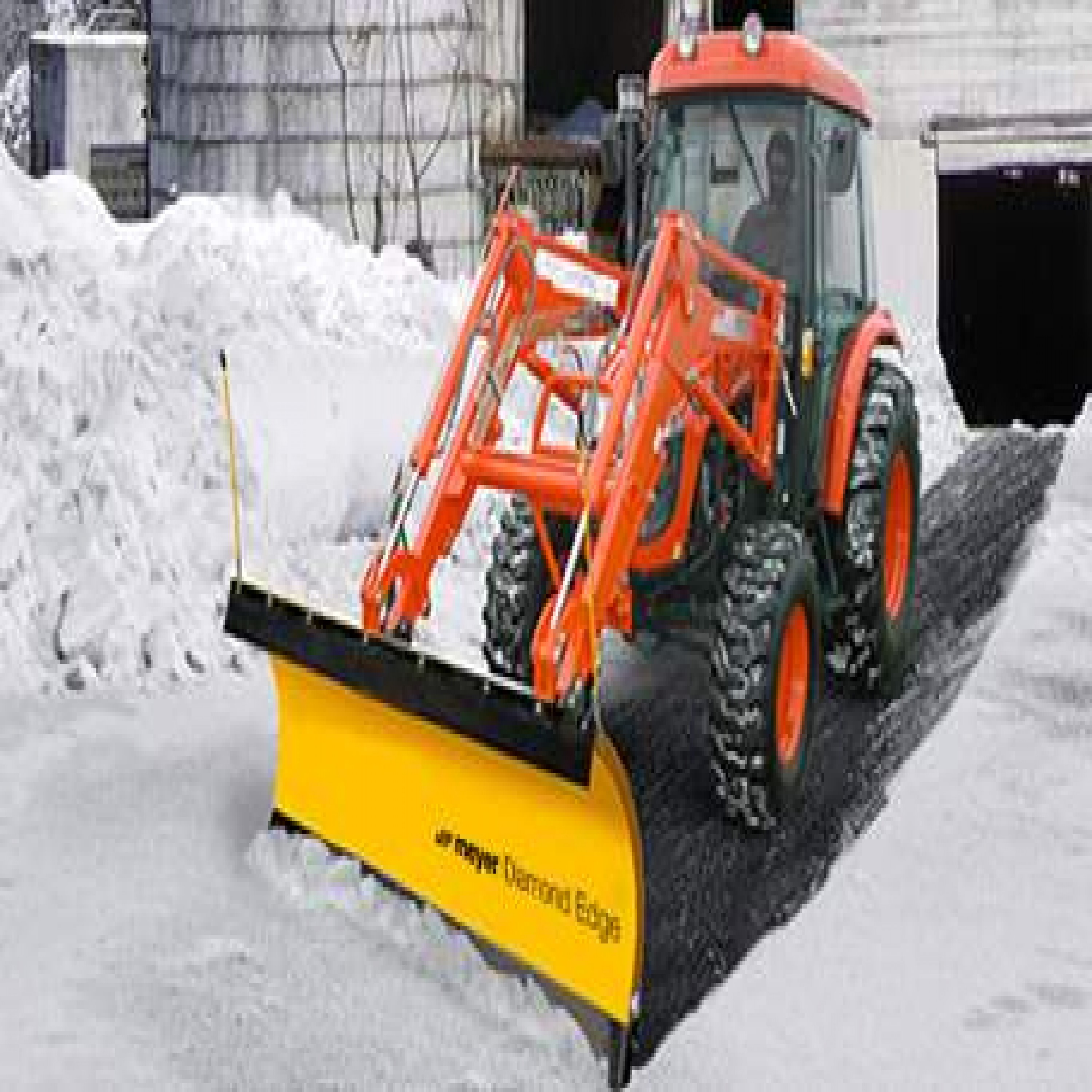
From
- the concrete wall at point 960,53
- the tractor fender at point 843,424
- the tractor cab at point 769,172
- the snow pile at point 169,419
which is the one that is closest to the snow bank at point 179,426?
the snow pile at point 169,419

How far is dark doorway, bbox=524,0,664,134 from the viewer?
55.6 ft

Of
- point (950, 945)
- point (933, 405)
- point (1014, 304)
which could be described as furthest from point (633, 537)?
point (1014, 304)

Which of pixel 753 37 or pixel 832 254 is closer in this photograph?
pixel 753 37

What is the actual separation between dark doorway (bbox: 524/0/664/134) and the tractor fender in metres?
10.6

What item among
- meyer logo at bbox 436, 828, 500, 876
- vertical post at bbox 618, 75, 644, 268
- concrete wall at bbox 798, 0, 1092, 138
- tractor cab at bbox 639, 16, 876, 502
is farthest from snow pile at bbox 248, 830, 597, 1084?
concrete wall at bbox 798, 0, 1092, 138

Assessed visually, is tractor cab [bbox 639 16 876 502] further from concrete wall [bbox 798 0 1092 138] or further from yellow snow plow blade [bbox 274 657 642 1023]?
concrete wall [bbox 798 0 1092 138]

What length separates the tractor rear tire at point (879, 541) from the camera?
6789mm

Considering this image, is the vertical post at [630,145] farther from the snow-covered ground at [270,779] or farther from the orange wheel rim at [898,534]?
the snow-covered ground at [270,779]

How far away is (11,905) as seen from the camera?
16.6 feet

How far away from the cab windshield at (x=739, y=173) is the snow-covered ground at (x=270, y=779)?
74.7 inches

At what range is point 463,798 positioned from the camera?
4910mm

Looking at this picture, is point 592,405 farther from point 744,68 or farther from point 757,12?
point 757,12

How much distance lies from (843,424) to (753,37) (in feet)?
4.79

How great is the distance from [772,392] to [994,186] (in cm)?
911
